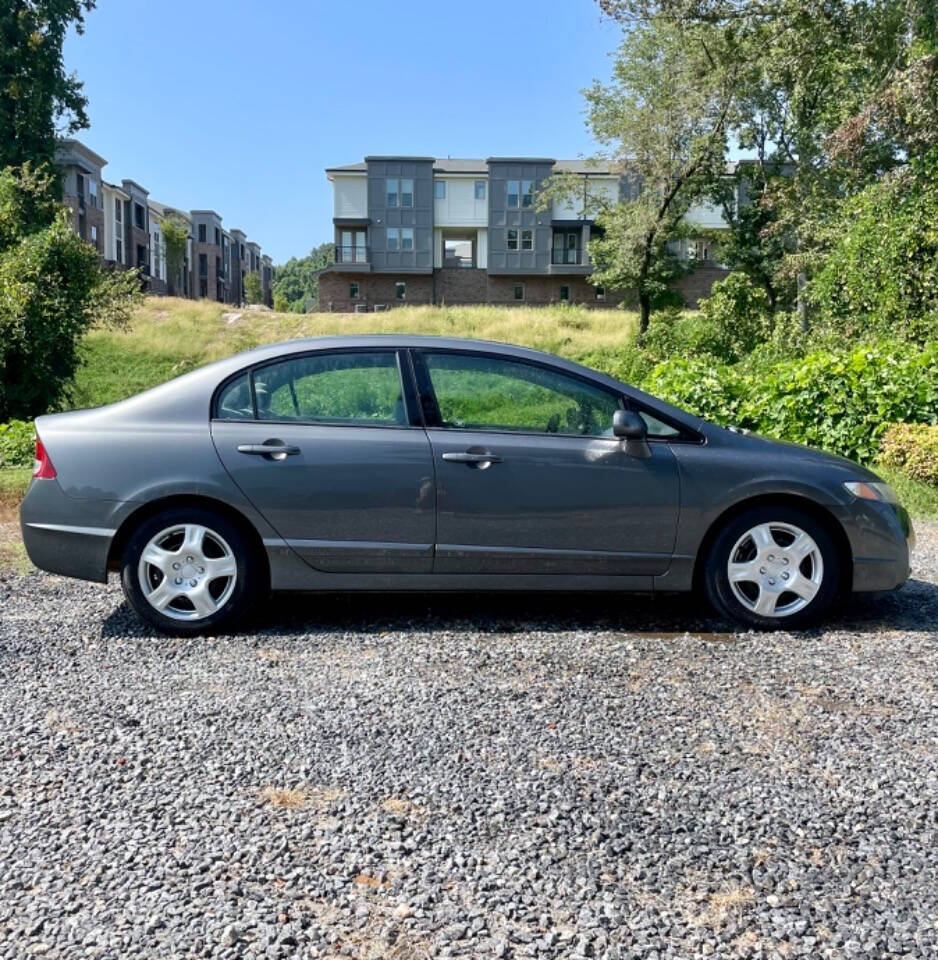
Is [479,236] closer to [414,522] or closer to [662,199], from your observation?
[662,199]

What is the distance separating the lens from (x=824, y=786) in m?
3.12

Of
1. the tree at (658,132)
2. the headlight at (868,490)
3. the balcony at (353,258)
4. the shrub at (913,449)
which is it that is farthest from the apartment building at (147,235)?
the headlight at (868,490)

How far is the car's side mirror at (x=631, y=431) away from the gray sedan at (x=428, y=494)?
1 centimetres

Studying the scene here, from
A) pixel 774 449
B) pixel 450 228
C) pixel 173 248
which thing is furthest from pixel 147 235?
pixel 774 449

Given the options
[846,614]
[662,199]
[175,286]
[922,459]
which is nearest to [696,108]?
[662,199]

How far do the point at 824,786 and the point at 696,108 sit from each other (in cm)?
3046

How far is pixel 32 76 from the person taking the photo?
30.5 m

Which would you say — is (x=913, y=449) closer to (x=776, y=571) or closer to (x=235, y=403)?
(x=776, y=571)

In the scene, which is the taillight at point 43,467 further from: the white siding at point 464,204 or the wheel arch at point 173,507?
the white siding at point 464,204

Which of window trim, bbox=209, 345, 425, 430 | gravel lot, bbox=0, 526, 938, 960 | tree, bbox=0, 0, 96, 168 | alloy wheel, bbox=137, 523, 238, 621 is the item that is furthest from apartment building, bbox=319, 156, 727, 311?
gravel lot, bbox=0, 526, 938, 960

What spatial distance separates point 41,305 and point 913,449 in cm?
1499

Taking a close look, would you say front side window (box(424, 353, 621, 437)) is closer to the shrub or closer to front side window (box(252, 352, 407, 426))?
front side window (box(252, 352, 407, 426))

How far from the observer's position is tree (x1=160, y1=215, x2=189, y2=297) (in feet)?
246

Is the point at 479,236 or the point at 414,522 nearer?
the point at 414,522
